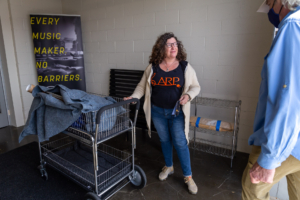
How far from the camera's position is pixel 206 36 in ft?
9.22

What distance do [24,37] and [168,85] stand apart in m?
3.29

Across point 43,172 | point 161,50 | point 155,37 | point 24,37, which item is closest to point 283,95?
point 161,50

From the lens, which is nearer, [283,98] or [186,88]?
[283,98]

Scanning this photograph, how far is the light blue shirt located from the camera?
865mm

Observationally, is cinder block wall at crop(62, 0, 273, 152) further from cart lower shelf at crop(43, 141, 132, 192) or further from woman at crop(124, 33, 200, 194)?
cart lower shelf at crop(43, 141, 132, 192)

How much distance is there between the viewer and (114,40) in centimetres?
369

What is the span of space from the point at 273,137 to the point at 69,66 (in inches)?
150

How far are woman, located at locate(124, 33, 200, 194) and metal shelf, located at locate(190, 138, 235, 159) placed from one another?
908mm

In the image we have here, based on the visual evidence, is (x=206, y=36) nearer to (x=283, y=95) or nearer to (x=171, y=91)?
(x=171, y=91)

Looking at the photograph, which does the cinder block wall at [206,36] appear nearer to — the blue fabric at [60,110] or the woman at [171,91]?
the woman at [171,91]

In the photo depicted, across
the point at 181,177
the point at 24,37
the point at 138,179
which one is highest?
the point at 24,37

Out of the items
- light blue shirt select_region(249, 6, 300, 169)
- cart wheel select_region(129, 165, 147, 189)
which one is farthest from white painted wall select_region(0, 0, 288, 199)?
light blue shirt select_region(249, 6, 300, 169)

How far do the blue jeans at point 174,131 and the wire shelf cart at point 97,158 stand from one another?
0.29 meters

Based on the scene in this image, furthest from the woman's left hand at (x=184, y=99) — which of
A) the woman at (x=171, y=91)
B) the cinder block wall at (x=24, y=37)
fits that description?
the cinder block wall at (x=24, y=37)
